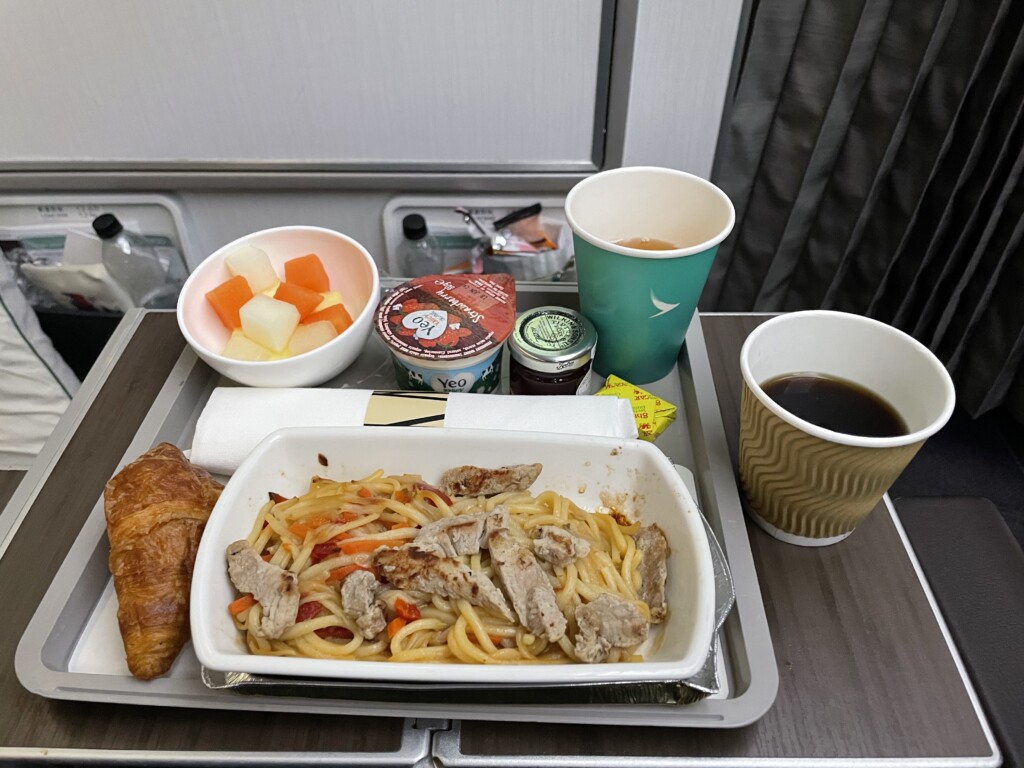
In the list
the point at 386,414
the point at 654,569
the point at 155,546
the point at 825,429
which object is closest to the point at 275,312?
the point at 386,414

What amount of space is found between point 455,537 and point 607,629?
19 cm

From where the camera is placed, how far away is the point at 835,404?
88cm

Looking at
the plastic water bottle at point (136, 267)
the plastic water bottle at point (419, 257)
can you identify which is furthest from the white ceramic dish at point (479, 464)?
the plastic water bottle at point (136, 267)

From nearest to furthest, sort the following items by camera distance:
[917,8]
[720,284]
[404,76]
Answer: [917,8], [404,76], [720,284]

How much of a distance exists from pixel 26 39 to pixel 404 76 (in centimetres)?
71

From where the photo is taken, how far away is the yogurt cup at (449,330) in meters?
0.93

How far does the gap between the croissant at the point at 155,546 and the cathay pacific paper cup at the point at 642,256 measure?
581 mm

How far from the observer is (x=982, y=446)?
1884 millimetres

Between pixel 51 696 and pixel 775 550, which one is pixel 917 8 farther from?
pixel 51 696

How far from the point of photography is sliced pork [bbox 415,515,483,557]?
0.79m

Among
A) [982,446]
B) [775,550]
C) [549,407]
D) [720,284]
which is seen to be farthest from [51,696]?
[982,446]

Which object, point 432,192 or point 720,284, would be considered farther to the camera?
point 720,284

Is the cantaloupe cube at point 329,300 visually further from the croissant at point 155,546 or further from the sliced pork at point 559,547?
the sliced pork at point 559,547

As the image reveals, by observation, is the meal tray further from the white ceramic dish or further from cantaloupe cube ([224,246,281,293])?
cantaloupe cube ([224,246,281,293])
